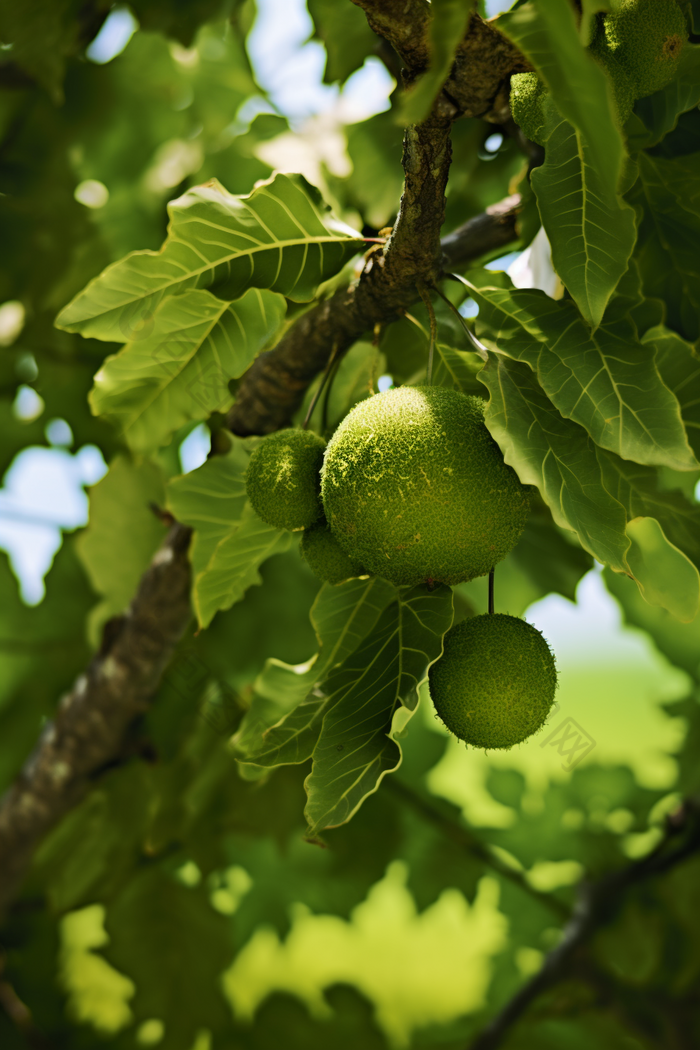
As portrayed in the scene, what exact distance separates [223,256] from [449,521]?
1.30 feet

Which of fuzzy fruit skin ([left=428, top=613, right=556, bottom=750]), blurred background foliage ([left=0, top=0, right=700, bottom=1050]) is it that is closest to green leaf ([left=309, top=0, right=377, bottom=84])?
blurred background foliage ([left=0, top=0, right=700, bottom=1050])

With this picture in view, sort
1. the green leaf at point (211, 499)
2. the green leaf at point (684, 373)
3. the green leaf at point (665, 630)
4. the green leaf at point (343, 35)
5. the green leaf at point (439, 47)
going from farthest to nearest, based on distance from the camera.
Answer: the green leaf at point (665, 630), the green leaf at point (343, 35), the green leaf at point (211, 499), the green leaf at point (684, 373), the green leaf at point (439, 47)

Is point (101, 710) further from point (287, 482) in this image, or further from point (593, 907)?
point (593, 907)

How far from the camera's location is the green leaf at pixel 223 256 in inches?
32.1

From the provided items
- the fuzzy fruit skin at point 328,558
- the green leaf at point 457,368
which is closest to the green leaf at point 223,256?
the green leaf at point 457,368

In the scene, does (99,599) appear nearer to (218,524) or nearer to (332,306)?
(218,524)

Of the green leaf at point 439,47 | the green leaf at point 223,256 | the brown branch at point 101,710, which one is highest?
the green leaf at point 439,47

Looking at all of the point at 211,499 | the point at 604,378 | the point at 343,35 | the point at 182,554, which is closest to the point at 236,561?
the point at 211,499

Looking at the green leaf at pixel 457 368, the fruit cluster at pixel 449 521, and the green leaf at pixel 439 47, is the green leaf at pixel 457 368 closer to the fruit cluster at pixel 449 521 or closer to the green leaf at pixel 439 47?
the fruit cluster at pixel 449 521

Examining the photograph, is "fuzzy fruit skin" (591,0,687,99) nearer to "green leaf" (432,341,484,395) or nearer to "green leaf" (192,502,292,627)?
"green leaf" (432,341,484,395)

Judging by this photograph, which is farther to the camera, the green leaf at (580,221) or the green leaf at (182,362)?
the green leaf at (182,362)

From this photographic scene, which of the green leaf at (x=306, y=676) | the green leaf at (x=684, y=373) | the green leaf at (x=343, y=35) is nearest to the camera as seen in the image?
the green leaf at (x=306, y=676)

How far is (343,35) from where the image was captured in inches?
52.8

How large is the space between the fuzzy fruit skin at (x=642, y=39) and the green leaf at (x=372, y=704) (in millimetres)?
533
